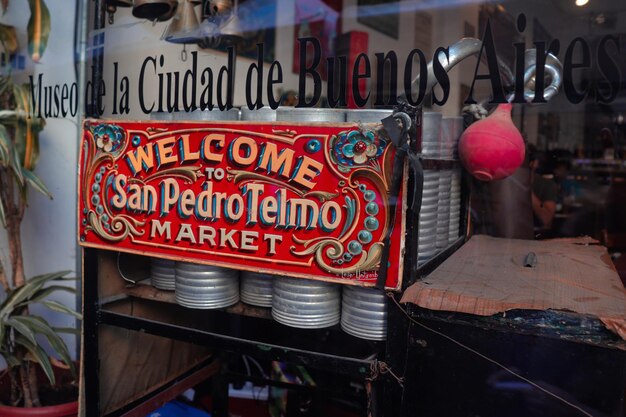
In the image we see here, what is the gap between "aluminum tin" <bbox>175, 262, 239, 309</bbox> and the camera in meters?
1.53

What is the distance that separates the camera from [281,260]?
4.51ft

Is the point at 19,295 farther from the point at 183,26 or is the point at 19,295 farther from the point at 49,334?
the point at 183,26

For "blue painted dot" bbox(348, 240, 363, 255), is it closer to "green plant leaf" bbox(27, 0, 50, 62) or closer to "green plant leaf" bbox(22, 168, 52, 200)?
"green plant leaf" bbox(22, 168, 52, 200)

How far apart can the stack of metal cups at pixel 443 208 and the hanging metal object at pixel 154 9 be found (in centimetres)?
140

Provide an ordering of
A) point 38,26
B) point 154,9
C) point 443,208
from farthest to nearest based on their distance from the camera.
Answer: point 38,26
point 154,9
point 443,208

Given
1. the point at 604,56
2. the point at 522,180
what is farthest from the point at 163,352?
the point at 604,56

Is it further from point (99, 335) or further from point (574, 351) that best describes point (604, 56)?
point (99, 335)

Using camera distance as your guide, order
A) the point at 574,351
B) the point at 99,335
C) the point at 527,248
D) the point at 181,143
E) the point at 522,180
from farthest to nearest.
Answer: the point at 522,180
the point at 527,248
the point at 99,335
the point at 181,143
the point at 574,351

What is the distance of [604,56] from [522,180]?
0.97 meters

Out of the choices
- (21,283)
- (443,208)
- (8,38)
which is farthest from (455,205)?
(8,38)

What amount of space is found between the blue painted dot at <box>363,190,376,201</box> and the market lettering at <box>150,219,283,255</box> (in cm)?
26

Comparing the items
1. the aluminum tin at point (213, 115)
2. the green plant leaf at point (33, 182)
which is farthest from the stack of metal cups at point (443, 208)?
the green plant leaf at point (33, 182)

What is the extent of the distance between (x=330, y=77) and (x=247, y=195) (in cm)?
40

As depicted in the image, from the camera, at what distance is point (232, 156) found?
1430 millimetres
